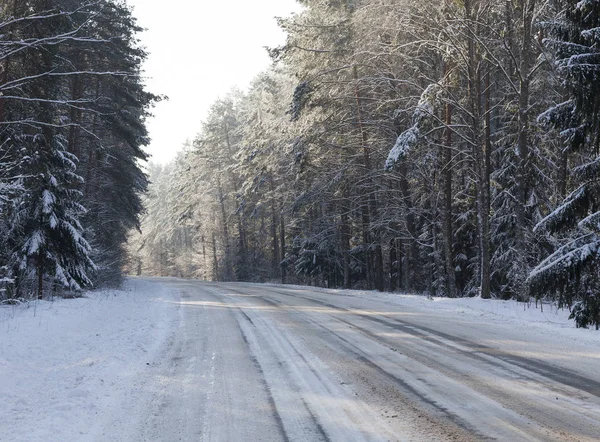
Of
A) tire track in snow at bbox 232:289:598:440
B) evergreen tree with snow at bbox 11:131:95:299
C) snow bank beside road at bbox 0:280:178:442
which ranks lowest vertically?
snow bank beside road at bbox 0:280:178:442

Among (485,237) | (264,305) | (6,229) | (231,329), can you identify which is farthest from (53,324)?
(485,237)

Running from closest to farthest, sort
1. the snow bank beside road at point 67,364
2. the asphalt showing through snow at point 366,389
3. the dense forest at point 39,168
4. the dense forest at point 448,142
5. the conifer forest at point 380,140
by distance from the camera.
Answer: the asphalt showing through snow at point 366,389
the snow bank beside road at point 67,364
the dense forest at point 448,142
the conifer forest at point 380,140
the dense forest at point 39,168

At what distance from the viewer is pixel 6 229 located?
41.7ft

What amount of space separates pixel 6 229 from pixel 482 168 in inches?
582

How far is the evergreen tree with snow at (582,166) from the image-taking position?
25.7 ft

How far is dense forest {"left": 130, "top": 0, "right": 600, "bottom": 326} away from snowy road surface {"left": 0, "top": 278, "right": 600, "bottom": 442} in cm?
273

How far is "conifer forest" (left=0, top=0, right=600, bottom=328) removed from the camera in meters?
8.80

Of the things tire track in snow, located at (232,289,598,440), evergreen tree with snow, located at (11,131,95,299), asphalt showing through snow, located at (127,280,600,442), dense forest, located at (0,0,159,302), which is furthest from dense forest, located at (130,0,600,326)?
evergreen tree with snow, located at (11,131,95,299)

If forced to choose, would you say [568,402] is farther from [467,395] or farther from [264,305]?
[264,305]

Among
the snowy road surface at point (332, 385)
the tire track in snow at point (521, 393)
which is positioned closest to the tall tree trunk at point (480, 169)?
the snowy road surface at point (332, 385)

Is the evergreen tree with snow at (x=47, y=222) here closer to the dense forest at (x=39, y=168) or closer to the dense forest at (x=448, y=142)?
the dense forest at (x=39, y=168)

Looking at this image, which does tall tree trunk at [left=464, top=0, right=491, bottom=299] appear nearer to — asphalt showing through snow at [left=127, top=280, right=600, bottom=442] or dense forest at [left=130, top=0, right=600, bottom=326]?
dense forest at [left=130, top=0, right=600, bottom=326]

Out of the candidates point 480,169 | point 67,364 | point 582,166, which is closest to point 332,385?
point 67,364

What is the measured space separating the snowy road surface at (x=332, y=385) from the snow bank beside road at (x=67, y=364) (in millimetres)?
34
